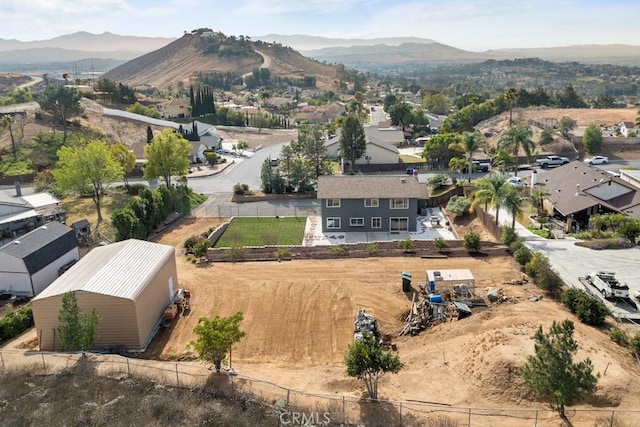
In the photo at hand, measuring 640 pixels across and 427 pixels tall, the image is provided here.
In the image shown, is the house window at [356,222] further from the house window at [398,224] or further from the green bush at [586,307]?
the green bush at [586,307]

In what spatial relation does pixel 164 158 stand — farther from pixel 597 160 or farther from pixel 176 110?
pixel 176 110

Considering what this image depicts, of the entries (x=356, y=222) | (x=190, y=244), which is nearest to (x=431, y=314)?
(x=356, y=222)

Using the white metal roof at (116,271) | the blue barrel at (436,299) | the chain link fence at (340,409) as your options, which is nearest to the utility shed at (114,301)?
the white metal roof at (116,271)

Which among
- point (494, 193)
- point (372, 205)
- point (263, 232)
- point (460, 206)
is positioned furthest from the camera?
point (460, 206)

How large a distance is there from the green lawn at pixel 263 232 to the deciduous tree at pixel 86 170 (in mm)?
12670

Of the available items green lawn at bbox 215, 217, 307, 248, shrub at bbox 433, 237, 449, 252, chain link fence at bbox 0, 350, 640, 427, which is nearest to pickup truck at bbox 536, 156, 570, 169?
shrub at bbox 433, 237, 449, 252

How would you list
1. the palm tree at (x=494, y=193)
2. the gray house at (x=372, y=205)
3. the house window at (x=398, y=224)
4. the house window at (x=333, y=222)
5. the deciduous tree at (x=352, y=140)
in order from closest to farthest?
1. the palm tree at (x=494, y=193)
2. the gray house at (x=372, y=205)
3. the house window at (x=398, y=224)
4. the house window at (x=333, y=222)
5. the deciduous tree at (x=352, y=140)

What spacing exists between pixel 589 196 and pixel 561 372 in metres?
29.2

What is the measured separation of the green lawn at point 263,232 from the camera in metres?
40.3

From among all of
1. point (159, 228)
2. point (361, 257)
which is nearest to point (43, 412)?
point (361, 257)

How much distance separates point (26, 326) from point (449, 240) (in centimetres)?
2886

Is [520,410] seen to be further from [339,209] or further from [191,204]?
[191,204]

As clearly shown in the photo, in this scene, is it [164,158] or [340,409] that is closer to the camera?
[340,409]

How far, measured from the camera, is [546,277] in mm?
27938
